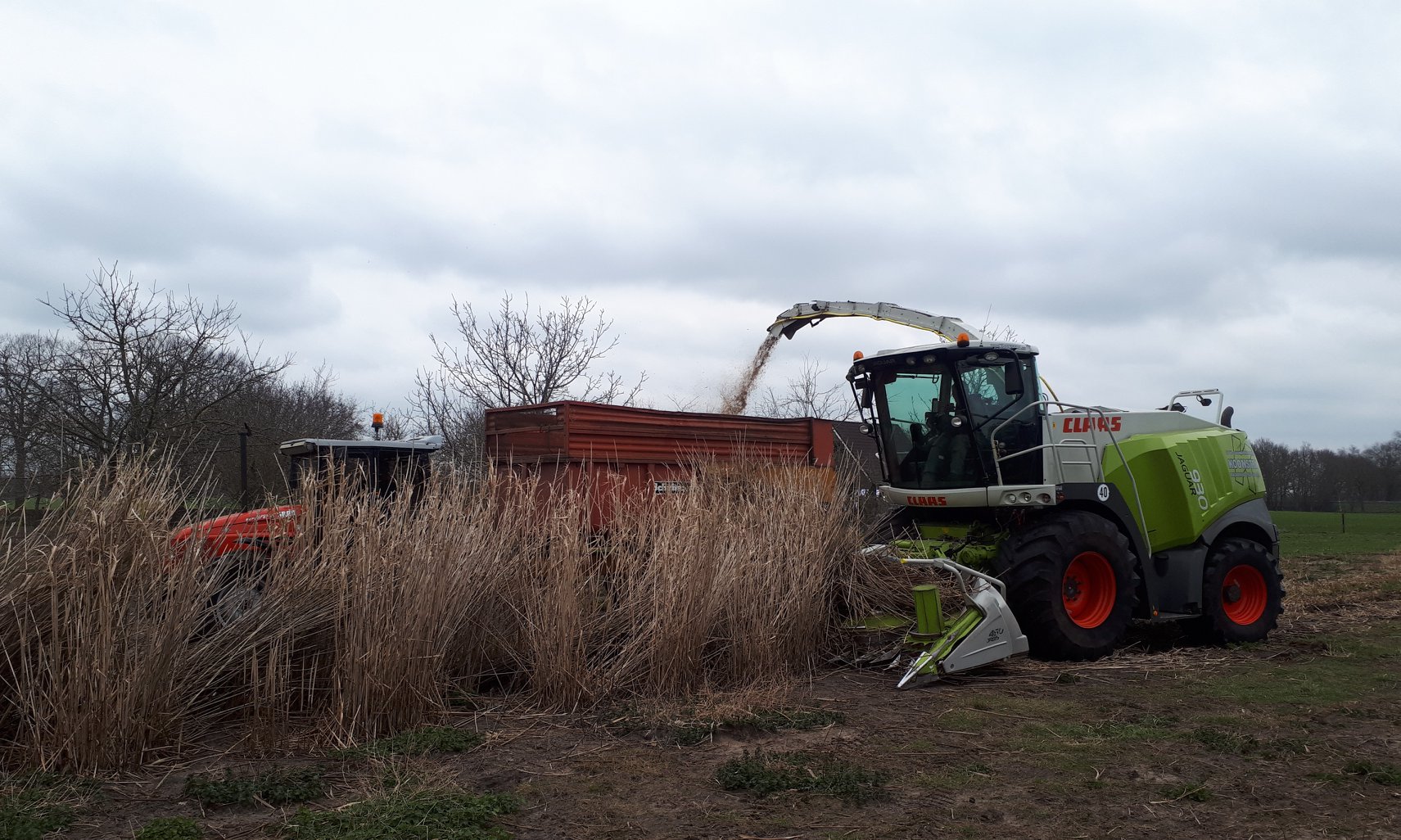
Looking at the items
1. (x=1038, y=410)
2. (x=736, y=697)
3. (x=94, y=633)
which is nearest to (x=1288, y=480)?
(x=1038, y=410)

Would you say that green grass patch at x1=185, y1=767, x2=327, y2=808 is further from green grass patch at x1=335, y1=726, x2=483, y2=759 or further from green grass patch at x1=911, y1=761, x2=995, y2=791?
green grass patch at x1=911, y1=761, x2=995, y2=791

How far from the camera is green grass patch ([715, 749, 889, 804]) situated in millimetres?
4605

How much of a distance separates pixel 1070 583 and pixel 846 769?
13.2 ft

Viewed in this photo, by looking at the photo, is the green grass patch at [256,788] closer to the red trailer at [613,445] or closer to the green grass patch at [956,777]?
the green grass patch at [956,777]

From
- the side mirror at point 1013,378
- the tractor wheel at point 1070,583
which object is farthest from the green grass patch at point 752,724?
the side mirror at point 1013,378

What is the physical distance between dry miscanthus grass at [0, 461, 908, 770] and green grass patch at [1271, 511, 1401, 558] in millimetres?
15144

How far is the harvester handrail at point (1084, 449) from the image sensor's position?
8.49 m

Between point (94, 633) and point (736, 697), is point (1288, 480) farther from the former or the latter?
point (94, 633)

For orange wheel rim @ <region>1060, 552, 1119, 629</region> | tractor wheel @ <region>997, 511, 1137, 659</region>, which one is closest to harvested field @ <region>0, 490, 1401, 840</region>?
tractor wheel @ <region>997, 511, 1137, 659</region>

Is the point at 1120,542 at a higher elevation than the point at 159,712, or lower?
higher

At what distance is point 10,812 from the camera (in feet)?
13.0

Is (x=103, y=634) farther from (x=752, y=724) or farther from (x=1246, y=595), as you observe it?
(x=1246, y=595)

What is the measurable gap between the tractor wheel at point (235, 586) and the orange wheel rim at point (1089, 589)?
6.08 m

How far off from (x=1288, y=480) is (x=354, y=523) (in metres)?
54.0
